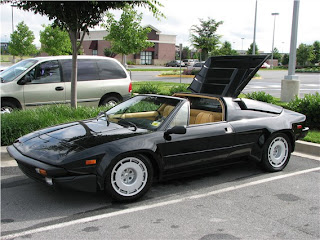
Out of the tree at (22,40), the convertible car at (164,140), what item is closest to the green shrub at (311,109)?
the convertible car at (164,140)

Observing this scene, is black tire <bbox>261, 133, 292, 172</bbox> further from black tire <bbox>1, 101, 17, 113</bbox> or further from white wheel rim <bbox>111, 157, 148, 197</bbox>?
black tire <bbox>1, 101, 17, 113</bbox>

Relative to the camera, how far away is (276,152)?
5633mm

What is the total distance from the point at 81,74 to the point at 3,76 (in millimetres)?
1957

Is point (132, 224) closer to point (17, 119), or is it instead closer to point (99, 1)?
point (17, 119)

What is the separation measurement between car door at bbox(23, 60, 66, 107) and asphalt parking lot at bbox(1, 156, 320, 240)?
404 centimetres

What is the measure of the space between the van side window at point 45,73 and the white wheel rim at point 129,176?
5781mm

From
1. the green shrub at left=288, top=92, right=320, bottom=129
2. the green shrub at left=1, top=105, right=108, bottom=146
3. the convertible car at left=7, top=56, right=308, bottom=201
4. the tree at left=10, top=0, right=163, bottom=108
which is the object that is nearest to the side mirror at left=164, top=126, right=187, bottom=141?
the convertible car at left=7, top=56, right=308, bottom=201

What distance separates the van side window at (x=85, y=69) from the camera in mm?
9484

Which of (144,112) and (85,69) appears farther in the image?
(85,69)

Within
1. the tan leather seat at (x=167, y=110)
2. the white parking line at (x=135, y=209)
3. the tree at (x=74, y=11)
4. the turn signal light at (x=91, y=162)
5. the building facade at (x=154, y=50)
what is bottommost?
the white parking line at (x=135, y=209)

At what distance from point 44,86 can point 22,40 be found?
35055 mm

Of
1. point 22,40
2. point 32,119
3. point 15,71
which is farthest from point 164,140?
point 22,40

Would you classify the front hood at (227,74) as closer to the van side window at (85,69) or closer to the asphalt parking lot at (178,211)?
the asphalt parking lot at (178,211)

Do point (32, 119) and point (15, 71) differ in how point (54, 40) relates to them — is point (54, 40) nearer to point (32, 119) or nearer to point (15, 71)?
point (15, 71)
